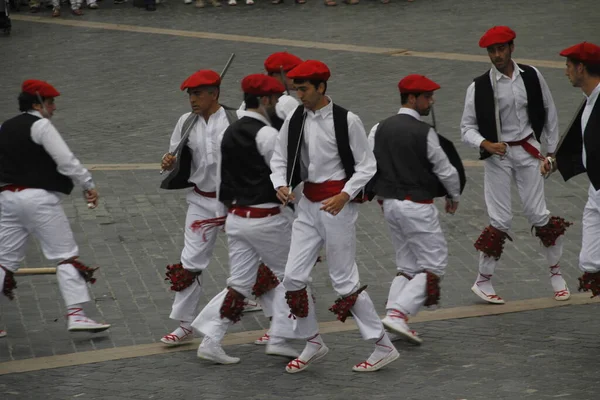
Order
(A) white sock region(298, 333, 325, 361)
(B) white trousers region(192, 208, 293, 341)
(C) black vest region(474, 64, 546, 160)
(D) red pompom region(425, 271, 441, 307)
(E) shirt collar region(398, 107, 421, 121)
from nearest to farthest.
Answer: (A) white sock region(298, 333, 325, 361) < (B) white trousers region(192, 208, 293, 341) < (D) red pompom region(425, 271, 441, 307) < (E) shirt collar region(398, 107, 421, 121) < (C) black vest region(474, 64, 546, 160)

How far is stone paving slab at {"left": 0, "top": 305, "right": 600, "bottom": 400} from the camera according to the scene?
7.62 m

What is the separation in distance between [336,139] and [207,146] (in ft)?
3.76

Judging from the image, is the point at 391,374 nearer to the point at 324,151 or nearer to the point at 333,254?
the point at 333,254

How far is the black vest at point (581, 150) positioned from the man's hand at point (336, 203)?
5.82ft

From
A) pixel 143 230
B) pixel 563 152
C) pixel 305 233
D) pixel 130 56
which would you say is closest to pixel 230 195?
pixel 305 233

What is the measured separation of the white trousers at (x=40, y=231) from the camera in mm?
8812

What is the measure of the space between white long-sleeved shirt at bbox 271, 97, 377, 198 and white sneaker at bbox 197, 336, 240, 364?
1.21m

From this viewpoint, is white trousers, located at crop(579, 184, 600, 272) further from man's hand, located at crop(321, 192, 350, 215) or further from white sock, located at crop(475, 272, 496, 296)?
man's hand, located at crop(321, 192, 350, 215)

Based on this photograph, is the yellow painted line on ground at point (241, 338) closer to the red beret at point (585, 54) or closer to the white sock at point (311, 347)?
the white sock at point (311, 347)

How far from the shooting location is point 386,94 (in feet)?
55.1

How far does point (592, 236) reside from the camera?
8.32 m

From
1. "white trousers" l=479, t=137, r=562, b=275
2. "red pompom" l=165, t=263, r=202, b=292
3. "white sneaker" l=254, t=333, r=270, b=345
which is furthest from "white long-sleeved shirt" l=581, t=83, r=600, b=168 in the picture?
"red pompom" l=165, t=263, r=202, b=292

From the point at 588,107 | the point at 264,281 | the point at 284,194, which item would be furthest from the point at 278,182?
the point at 588,107

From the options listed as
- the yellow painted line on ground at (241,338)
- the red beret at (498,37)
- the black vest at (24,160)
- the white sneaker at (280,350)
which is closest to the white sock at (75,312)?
the yellow painted line on ground at (241,338)
